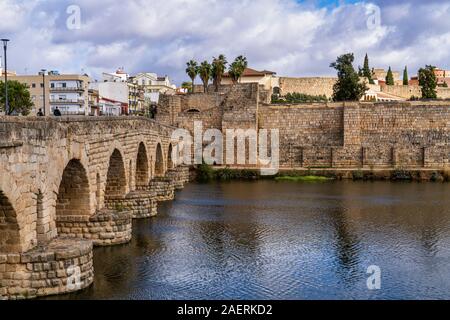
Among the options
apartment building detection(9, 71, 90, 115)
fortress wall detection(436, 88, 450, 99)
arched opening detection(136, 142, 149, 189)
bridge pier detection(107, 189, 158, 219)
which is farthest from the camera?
fortress wall detection(436, 88, 450, 99)

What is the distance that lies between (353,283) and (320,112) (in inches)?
1486

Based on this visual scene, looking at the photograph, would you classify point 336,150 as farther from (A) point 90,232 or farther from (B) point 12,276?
(B) point 12,276

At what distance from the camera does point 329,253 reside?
69.9ft

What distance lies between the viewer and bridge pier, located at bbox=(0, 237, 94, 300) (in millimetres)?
14234

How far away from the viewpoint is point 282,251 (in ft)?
70.3

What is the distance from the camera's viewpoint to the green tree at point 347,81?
62.3 metres

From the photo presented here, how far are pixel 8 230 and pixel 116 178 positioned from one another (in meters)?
12.6

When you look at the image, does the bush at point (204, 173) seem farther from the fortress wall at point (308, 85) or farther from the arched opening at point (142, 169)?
the fortress wall at point (308, 85)

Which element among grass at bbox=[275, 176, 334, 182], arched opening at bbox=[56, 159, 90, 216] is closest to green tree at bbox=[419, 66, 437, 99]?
grass at bbox=[275, 176, 334, 182]

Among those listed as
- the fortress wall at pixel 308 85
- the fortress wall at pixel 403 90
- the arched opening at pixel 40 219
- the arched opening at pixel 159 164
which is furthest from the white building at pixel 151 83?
the arched opening at pixel 40 219

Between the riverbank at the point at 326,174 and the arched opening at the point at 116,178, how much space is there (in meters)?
21.3

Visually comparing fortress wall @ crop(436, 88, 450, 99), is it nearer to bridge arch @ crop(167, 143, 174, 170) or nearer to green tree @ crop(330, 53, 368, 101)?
green tree @ crop(330, 53, 368, 101)

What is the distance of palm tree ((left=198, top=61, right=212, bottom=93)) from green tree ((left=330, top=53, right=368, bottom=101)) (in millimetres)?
12975
